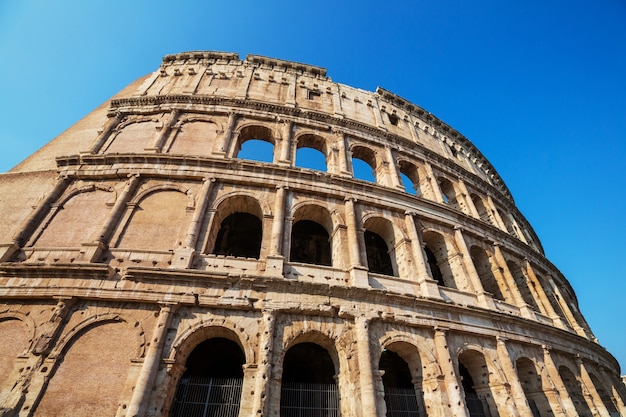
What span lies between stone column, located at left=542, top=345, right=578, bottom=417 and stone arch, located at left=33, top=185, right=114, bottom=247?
570 inches

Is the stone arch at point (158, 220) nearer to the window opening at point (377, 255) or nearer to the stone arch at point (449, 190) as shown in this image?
the window opening at point (377, 255)

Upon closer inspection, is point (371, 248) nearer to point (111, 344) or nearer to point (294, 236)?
point (294, 236)

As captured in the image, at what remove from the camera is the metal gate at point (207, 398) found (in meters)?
6.23

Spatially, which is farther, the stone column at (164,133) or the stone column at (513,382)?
the stone column at (164,133)

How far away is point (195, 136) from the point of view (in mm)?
11516

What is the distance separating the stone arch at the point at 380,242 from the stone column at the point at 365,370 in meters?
2.97

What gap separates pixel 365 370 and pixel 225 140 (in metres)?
9.04

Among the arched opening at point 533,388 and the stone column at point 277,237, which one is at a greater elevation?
the stone column at point 277,237

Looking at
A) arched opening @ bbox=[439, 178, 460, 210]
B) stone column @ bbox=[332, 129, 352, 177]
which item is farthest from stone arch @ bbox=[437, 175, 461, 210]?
stone column @ bbox=[332, 129, 352, 177]

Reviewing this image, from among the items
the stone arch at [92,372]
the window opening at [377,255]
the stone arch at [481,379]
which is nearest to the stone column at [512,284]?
the stone arch at [481,379]

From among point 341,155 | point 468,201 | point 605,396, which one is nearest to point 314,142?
point 341,155

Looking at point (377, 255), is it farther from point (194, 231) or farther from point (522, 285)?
point (194, 231)

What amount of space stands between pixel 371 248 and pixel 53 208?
11.1 meters

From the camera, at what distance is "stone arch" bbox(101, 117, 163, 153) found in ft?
36.4
